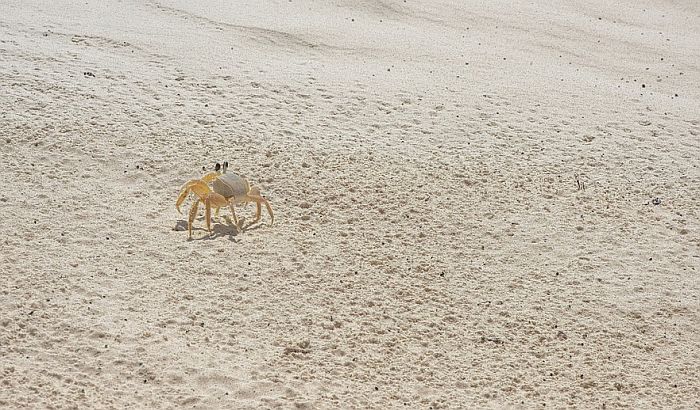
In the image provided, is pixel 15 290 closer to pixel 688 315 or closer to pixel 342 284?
pixel 342 284

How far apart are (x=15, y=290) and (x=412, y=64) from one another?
530cm

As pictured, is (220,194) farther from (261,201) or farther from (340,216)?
(340,216)

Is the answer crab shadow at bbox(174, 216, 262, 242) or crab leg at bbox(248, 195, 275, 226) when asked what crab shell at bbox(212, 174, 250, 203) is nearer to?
crab leg at bbox(248, 195, 275, 226)

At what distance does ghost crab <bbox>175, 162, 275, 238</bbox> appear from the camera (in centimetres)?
651

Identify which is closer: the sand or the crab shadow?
the sand

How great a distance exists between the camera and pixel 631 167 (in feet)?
26.8

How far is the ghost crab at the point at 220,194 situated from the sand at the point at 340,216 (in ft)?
0.63

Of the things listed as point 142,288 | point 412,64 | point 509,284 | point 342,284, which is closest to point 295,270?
point 342,284

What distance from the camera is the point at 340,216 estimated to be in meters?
7.05

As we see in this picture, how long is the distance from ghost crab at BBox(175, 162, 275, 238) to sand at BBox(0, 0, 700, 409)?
0.19 m

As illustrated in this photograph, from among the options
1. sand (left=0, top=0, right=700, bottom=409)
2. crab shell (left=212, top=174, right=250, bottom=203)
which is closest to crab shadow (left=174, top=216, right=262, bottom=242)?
sand (left=0, top=0, right=700, bottom=409)

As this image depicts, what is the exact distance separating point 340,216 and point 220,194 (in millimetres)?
951

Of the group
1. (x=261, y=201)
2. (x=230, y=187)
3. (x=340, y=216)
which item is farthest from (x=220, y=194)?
(x=340, y=216)

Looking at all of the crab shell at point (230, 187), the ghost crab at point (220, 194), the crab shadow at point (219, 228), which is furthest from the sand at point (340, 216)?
the crab shell at point (230, 187)
